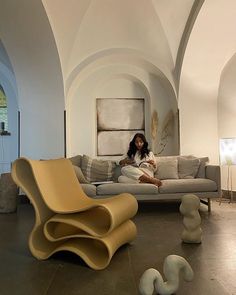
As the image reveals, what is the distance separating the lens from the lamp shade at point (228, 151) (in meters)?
4.78

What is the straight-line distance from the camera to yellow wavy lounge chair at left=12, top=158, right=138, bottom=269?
2.08 metres

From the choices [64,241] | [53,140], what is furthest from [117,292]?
[53,140]

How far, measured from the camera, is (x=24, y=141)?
5348 millimetres

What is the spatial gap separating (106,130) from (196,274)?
415 centimetres

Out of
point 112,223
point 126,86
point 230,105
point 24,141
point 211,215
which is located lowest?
point 211,215

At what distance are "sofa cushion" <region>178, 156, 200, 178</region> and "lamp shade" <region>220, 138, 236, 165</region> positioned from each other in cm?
55

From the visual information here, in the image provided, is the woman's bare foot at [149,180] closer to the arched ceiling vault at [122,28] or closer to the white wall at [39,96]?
the white wall at [39,96]

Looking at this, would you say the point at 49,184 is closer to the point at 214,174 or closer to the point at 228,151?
the point at 214,174

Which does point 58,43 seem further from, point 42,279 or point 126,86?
point 42,279

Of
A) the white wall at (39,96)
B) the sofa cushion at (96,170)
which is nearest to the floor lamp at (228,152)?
the sofa cushion at (96,170)

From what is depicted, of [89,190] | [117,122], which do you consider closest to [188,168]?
[89,190]

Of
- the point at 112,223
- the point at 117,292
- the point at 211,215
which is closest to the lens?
the point at 117,292

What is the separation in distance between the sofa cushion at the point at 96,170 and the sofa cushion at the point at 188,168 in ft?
3.56

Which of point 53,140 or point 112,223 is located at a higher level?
point 53,140
